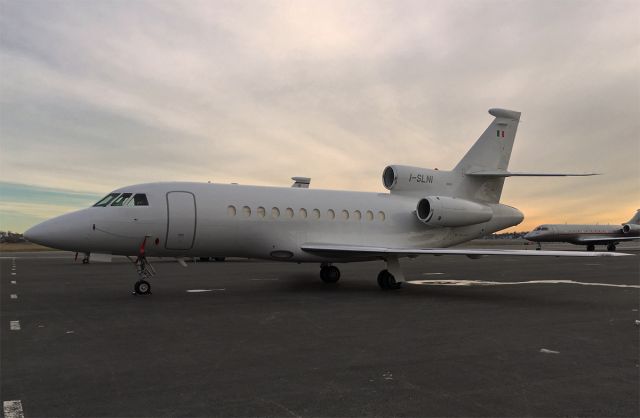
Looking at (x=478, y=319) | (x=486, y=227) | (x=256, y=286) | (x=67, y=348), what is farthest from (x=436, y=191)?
(x=67, y=348)

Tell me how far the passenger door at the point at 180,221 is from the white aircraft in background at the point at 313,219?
0.03m

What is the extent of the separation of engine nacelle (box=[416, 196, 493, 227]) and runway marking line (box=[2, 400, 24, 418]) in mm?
13194

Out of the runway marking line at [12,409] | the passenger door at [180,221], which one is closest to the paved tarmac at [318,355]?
the runway marking line at [12,409]

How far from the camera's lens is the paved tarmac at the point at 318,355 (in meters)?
4.52

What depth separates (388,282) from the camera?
14.2m

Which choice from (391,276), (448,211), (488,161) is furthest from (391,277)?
(488,161)

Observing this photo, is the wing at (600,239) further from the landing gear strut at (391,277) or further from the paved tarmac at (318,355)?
the landing gear strut at (391,277)

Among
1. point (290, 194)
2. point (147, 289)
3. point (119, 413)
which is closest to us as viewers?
point (119, 413)

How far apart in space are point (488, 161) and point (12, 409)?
55.8 feet

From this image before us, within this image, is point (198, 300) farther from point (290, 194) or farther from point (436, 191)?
point (436, 191)

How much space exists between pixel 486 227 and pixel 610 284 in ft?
14.8

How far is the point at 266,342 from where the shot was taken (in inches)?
280

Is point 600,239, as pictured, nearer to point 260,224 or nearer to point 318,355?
point 260,224

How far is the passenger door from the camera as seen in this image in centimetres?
1292
